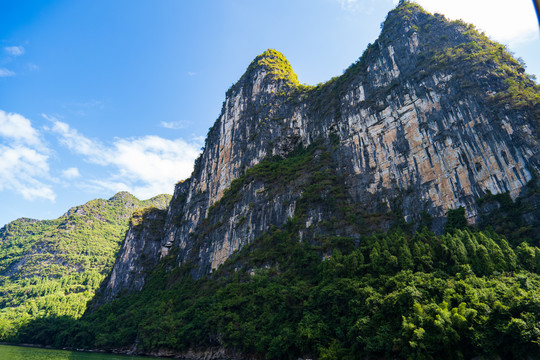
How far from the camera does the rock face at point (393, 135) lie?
2927 cm

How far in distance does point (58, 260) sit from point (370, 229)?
10065cm

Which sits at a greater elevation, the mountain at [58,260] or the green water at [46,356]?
the mountain at [58,260]

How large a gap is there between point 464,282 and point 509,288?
2.34m

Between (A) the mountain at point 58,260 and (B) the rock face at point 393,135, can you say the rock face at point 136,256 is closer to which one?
(B) the rock face at point 393,135

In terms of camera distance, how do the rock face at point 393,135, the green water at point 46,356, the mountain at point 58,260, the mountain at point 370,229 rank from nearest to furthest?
the mountain at point 370,229 → the green water at point 46,356 → the rock face at point 393,135 → the mountain at point 58,260

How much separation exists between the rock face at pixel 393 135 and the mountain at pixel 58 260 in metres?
25.3

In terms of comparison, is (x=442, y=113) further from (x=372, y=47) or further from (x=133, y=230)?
(x=133, y=230)

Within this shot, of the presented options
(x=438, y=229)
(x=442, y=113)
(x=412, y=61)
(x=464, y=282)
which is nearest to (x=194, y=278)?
(x=438, y=229)

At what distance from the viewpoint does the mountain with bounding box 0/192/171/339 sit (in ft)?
231

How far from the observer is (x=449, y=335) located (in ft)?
52.2

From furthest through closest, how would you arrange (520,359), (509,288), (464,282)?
(464,282)
(509,288)
(520,359)

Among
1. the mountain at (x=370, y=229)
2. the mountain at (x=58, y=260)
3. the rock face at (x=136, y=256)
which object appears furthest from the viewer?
the mountain at (x=58, y=260)

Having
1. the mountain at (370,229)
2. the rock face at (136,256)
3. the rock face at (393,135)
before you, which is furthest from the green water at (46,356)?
the rock face at (136,256)

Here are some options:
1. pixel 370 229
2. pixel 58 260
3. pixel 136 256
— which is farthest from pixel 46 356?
pixel 58 260
